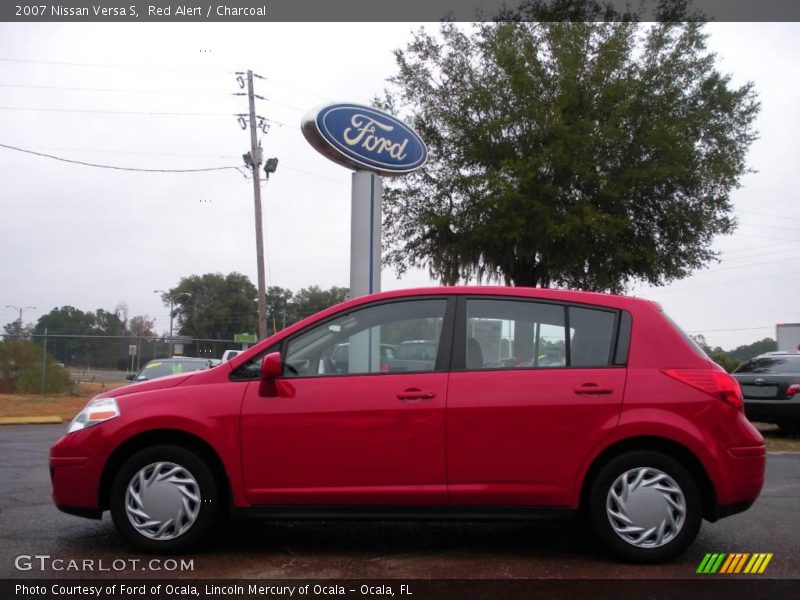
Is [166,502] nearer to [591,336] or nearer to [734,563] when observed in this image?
[591,336]

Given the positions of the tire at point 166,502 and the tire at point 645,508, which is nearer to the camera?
the tire at point 645,508

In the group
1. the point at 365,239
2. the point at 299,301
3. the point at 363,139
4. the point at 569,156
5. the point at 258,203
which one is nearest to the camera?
the point at 365,239

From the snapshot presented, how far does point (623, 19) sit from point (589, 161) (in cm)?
539

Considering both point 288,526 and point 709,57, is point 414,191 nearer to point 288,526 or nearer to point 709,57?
point 709,57

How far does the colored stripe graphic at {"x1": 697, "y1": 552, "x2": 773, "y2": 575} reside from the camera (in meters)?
4.52

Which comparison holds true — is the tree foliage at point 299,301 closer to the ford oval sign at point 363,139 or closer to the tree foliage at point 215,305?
the tree foliage at point 215,305

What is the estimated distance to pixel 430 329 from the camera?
4.95 meters

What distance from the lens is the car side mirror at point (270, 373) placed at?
15.3 ft

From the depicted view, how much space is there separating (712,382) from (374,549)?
2.29 meters

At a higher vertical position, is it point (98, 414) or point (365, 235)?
point (365, 235)

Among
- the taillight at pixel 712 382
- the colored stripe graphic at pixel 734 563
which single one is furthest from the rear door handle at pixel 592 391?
the colored stripe graphic at pixel 734 563

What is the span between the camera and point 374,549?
4.98 meters

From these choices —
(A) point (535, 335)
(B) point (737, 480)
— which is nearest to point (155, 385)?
(A) point (535, 335)

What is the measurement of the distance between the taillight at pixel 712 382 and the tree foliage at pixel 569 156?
51.3ft
